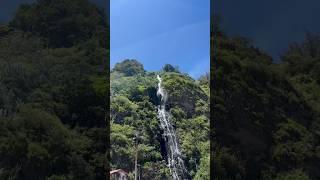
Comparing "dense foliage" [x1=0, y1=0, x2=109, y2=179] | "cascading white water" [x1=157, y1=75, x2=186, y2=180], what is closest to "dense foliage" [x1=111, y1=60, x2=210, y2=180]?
"cascading white water" [x1=157, y1=75, x2=186, y2=180]

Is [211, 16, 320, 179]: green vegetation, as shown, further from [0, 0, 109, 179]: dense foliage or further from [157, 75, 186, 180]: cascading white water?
[157, 75, 186, 180]: cascading white water

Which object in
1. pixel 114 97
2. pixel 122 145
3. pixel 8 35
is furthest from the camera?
pixel 114 97

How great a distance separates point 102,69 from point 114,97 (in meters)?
3.07

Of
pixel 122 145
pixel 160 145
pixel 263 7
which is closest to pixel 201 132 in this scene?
pixel 160 145

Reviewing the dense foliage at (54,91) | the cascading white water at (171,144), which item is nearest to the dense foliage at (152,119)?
the cascading white water at (171,144)

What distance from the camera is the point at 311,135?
1170cm

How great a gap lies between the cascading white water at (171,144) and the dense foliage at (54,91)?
10.5ft

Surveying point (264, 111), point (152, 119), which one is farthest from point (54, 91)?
point (264, 111)

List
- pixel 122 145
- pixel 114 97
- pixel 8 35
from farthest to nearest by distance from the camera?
pixel 114 97, pixel 122 145, pixel 8 35

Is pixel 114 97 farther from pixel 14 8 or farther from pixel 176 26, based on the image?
pixel 14 8

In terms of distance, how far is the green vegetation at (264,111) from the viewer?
11570mm

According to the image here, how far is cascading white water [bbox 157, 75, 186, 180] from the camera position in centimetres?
1443

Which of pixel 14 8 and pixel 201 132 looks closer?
pixel 14 8

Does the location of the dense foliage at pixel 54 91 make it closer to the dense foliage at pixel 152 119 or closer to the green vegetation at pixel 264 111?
the green vegetation at pixel 264 111
